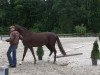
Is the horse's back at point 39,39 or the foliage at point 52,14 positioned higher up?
the horse's back at point 39,39

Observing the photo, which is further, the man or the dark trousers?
the dark trousers

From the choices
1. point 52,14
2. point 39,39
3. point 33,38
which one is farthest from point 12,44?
point 52,14

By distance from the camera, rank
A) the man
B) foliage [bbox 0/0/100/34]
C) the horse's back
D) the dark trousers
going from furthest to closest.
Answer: foliage [bbox 0/0/100/34]
the horse's back
the dark trousers
the man

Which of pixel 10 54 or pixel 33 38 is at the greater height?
pixel 33 38

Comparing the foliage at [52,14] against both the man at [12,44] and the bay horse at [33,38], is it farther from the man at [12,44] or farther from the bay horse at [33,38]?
the man at [12,44]

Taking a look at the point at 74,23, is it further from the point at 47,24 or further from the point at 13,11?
the point at 13,11

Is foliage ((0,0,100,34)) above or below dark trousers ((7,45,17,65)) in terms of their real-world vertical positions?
below

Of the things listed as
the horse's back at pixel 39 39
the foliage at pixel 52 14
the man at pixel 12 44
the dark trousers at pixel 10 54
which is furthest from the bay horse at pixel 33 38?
the foliage at pixel 52 14

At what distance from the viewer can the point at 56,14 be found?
2101 inches

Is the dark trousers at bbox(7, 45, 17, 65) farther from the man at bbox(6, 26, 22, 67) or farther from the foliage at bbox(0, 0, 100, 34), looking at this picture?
the foliage at bbox(0, 0, 100, 34)

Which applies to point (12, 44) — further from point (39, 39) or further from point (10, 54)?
point (39, 39)

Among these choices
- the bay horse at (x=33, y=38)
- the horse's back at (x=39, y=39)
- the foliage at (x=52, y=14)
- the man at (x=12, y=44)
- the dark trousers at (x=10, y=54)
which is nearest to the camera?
the man at (x=12, y=44)

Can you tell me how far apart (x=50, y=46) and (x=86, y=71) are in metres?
2.83

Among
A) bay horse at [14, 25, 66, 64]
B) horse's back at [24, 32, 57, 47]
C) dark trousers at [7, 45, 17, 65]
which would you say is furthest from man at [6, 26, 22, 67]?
horse's back at [24, 32, 57, 47]
